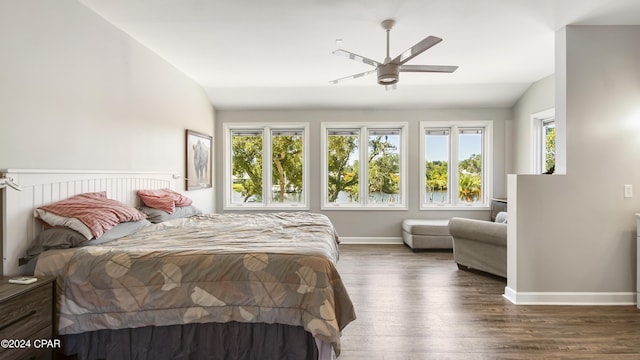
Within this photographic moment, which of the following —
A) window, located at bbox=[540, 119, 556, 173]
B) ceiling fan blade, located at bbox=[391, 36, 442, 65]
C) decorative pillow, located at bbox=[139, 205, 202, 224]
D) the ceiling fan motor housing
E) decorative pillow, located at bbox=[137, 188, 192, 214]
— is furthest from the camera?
window, located at bbox=[540, 119, 556, 173]

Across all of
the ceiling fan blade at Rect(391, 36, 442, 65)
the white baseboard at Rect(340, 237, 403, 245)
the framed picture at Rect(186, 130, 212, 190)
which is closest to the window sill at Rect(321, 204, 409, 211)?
the white baseboard at Rect(340, 237, 403, 245)

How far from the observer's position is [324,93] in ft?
17.5

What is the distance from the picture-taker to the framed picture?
15.2ft

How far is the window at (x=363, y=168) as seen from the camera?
5895 millimetres

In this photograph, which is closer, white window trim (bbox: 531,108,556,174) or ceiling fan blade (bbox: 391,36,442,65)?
ceiling fan blade (bbox: 391,36,442,65)

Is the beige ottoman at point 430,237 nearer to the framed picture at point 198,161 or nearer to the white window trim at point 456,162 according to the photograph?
the white window trim at point 456,162

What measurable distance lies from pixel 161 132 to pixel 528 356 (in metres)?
4.19

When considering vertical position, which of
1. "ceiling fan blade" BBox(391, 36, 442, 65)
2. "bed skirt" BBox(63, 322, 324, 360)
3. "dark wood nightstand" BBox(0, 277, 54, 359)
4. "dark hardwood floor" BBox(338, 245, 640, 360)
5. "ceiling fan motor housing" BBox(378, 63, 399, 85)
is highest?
"ceiling fan blade" BBox(391, 36, 442, 65)

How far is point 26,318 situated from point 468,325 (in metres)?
2.95

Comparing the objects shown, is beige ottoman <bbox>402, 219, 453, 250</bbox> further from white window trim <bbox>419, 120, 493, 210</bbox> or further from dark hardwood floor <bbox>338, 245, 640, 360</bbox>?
dark hardwood floor <bbox>338, 245, 640, 360</bbox>

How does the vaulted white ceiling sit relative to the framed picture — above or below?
above

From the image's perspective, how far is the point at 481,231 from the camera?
3863 mm

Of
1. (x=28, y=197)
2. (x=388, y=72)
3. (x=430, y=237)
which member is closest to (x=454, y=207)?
(x=430, y=237)

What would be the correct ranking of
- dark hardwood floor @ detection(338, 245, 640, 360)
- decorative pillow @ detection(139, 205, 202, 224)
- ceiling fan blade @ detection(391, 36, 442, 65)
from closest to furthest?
dark hardwood floor @ detection(338, 245, 640, 360) → ceiling fan blade @ detection(391, 36, 442, 65) → decorative pillow @ detection(139, 205, 202, 224)
